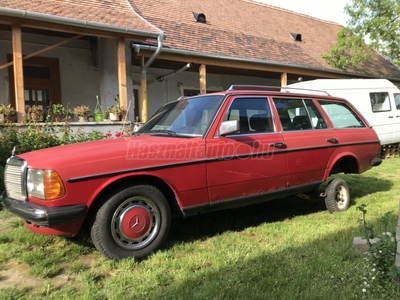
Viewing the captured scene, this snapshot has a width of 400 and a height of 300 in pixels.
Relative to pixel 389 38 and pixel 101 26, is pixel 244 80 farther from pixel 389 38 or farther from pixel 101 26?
pixel 101 26

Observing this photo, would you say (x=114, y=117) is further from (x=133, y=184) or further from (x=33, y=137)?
(x=133, y=184)

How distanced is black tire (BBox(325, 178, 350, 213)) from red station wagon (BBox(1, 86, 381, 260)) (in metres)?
0.01

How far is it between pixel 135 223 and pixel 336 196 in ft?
10.3

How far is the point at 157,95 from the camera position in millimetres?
12258

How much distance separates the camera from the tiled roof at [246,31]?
36.8 feet

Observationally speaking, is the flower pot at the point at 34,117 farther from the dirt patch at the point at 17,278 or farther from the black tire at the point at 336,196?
the black tire at the point at 336,196

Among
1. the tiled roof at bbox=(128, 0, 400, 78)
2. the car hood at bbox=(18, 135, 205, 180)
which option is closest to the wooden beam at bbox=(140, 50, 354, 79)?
the tiled roof at bbox=(128, 0, 400, 78)

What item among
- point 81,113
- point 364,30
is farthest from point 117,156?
point 364,30

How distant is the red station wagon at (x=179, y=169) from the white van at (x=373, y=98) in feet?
17.9

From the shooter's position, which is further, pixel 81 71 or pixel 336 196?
pixel 81 71

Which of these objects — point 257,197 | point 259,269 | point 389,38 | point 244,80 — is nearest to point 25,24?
point 257,197

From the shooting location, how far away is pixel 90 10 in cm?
809

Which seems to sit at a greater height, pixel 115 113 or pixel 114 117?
pixel 115 113

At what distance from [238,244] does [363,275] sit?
122 centimetres
